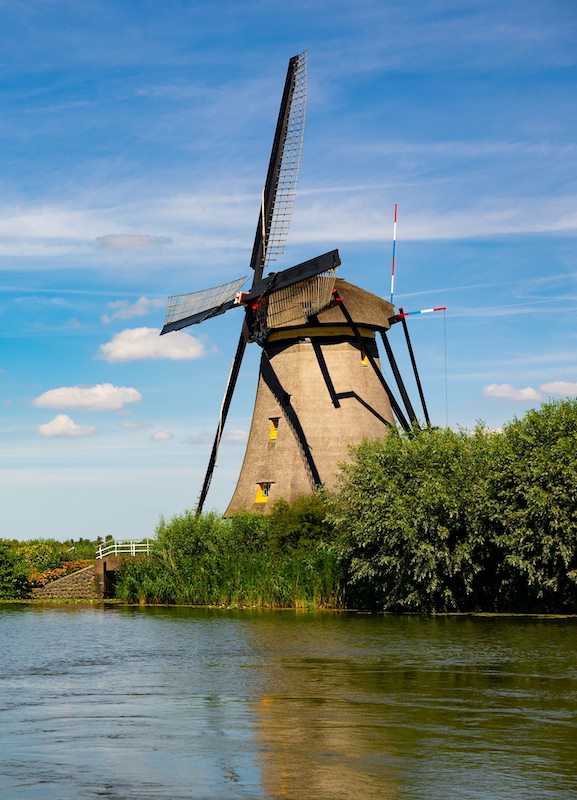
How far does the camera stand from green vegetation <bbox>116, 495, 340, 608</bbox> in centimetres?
3903

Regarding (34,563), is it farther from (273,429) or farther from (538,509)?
(538,509)

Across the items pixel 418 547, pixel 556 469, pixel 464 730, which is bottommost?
pixel 464 730

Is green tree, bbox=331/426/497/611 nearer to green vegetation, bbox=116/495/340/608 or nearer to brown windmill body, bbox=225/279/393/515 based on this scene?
green vegetation, bbox=116/495/340/608

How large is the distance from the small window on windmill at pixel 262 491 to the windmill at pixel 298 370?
51mm

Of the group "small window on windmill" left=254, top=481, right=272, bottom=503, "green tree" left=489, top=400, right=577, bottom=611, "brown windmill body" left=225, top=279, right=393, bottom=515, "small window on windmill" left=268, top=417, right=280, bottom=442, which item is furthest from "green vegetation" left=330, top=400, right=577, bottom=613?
"small window on windmill" left=268, top=417, right=280, bottom=442

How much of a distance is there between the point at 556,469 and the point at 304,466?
1625 centimetres

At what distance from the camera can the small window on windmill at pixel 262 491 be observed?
47.9m

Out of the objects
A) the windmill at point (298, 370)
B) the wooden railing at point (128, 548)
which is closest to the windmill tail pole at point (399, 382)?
the windmill at point (298, 370)

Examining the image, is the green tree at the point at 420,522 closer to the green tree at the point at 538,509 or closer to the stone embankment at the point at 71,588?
the green tree at the point at 538,509

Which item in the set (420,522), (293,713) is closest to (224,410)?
(420,522)

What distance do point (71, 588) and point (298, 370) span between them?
14452 millimetres

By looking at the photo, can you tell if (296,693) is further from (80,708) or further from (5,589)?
(5,589)

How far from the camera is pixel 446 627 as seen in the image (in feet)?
102

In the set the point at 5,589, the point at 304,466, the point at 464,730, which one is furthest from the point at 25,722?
the point at 5,589
